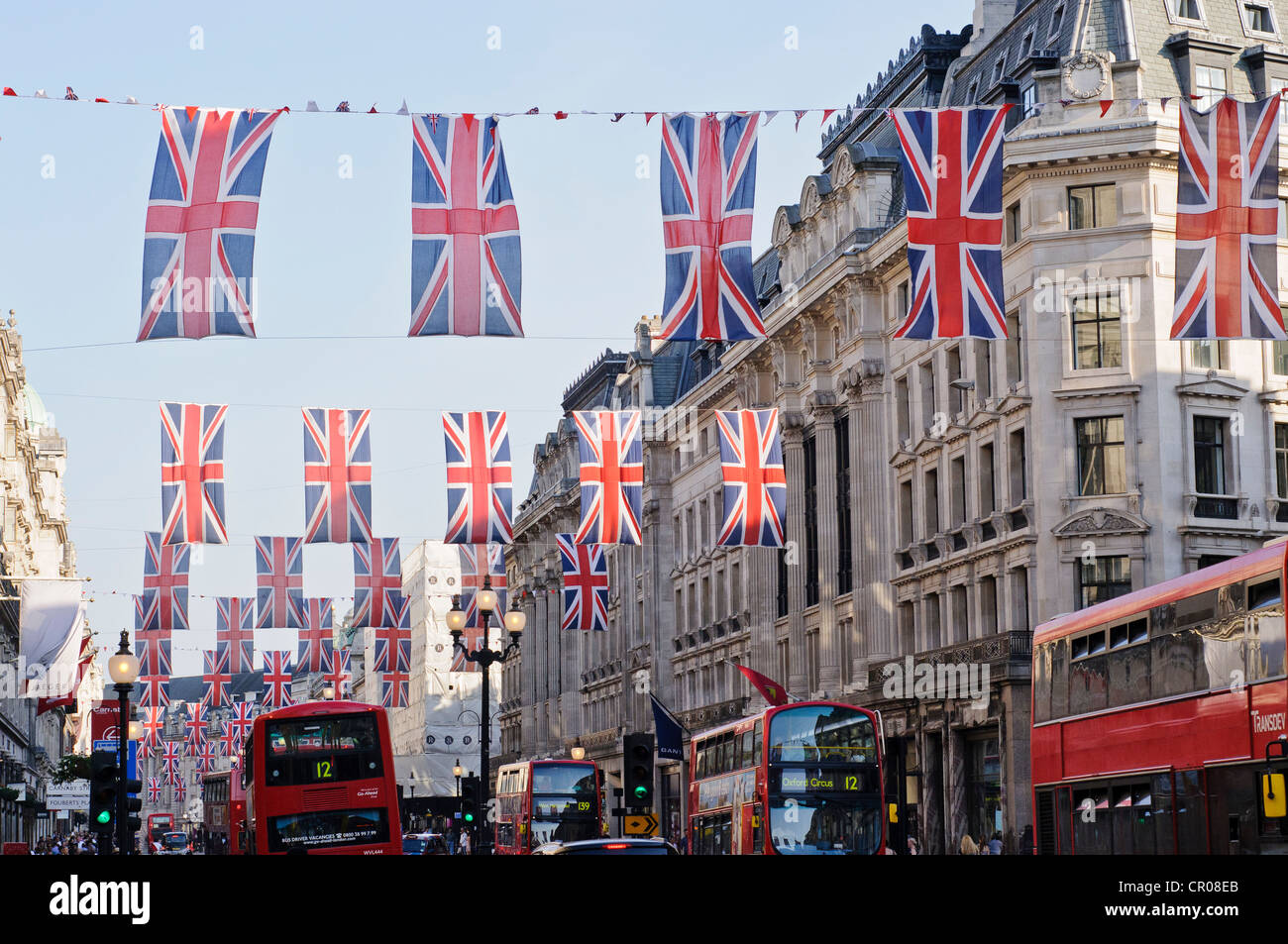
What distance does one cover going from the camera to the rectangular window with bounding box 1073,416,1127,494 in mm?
48312

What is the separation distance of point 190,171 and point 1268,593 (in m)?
16.3

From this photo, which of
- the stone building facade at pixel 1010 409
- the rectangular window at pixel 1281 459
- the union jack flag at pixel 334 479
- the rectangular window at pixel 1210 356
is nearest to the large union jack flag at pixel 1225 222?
the stone building facade at pixel 1010 409

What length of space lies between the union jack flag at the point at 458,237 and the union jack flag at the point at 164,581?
31.3 m

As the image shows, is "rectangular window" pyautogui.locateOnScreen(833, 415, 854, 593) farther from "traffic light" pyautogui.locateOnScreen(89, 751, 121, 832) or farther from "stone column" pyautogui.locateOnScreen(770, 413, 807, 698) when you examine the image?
"traffic light" pyautogui.locateOnScreen(89, 751, 121, 832)

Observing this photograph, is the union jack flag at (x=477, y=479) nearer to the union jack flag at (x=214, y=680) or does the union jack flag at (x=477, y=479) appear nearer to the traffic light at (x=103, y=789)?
the traffic light at (x=103, y=789)

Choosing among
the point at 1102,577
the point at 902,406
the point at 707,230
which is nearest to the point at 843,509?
the point at 902,406

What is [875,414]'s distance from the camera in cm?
5962

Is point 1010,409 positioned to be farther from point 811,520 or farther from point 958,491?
point 811,520

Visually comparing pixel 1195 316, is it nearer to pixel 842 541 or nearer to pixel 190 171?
pixel 190 171

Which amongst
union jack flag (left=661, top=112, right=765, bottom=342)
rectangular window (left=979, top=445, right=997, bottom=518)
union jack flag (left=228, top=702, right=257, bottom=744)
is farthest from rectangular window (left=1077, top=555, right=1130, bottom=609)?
union jack flag (left=228, top=702, right=257, bottom=744)

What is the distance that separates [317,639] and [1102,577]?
3242 cm

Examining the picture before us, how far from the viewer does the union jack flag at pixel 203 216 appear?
26984 mm

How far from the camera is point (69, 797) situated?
44.1m
